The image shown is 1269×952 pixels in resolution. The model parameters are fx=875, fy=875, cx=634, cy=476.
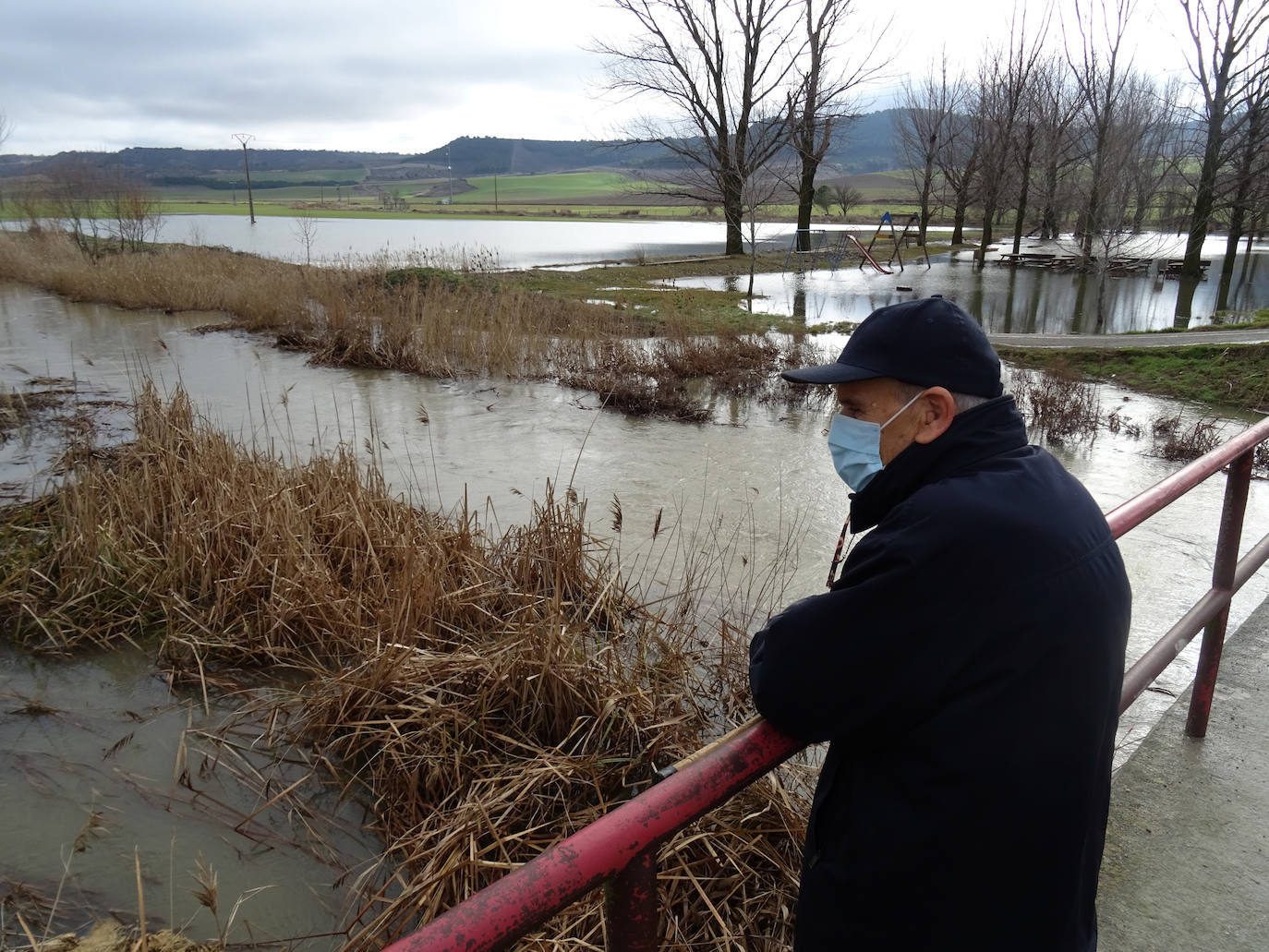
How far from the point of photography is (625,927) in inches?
46.1

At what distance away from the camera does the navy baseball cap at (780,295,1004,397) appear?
1.51m

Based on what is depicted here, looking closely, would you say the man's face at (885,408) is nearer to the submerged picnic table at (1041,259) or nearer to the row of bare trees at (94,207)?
the row of bare trees at (94,207)

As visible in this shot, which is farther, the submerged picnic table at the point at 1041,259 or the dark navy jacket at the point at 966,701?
the submerged picnic table at the point at 1041,259

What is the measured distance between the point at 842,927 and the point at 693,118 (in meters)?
31.6

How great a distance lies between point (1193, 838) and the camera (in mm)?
2504

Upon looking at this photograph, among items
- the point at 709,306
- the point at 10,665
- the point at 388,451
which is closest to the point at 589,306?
the point at 709,306

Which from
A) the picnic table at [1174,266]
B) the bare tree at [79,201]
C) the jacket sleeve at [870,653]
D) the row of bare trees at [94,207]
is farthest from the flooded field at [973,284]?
the jacket sleeve at [870,653]

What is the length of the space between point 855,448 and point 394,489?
221 inches

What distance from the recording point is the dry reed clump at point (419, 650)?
2795mm

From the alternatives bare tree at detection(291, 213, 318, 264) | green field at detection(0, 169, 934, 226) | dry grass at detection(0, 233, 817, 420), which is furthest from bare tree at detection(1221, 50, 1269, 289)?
green field at detection(0, 169, 934, 226)

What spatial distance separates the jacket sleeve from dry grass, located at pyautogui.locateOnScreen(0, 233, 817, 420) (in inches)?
281

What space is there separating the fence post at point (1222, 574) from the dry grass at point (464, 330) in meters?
6.03

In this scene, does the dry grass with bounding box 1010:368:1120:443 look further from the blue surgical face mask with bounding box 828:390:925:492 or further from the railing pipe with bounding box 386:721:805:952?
the railing pipe with bounding box 386:721:805:952

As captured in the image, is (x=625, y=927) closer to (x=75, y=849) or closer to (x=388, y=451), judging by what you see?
(x=75, y=849)
